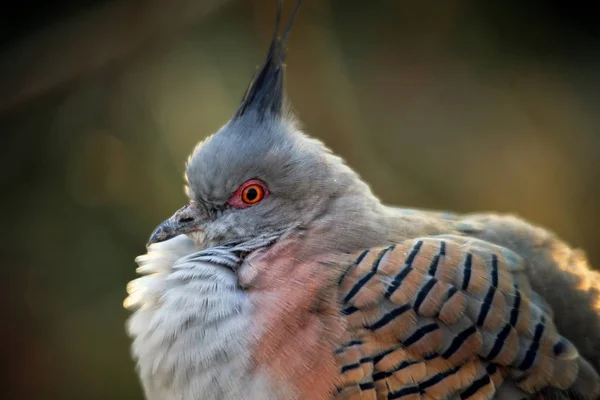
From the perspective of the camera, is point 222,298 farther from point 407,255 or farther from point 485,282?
point 485,282

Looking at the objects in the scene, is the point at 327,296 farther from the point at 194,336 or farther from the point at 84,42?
the point at 84,42

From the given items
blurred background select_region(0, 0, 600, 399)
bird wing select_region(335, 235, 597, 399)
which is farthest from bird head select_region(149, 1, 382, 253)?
blurred background select_region(0, 0, 600, 399)

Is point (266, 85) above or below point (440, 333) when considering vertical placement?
above

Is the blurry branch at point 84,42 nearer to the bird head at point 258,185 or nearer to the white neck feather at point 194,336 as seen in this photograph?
the bird head at point 258,185

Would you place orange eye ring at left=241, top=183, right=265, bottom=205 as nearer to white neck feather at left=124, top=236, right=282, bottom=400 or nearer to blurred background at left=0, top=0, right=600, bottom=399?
white neck feather at left=124, top=236, right=282, bottom=400

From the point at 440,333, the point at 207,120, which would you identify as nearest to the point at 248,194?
the point at 440,333

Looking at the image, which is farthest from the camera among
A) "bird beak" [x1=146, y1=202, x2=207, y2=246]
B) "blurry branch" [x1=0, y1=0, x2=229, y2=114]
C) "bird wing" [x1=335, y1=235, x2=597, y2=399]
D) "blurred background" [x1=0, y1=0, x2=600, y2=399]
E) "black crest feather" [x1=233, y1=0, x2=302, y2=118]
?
"blurred background" [x1=0, y1=0, x2=600, y2=399]
